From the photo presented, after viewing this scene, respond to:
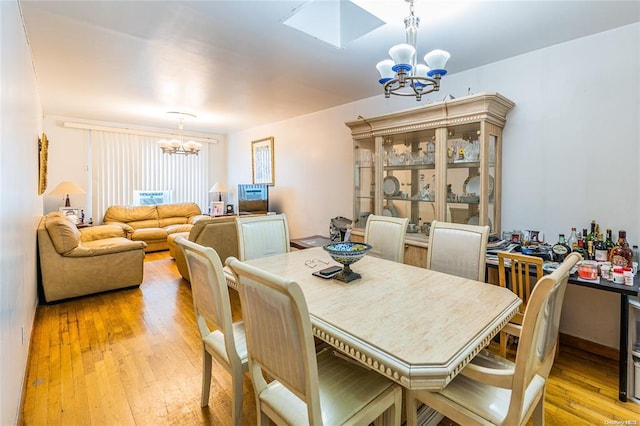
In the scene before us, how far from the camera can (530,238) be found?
2.59m

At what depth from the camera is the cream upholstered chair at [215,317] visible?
144 centimetres

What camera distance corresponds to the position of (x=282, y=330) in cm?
102

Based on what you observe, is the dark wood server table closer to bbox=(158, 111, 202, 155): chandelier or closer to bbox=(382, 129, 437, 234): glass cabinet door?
bbox=(382, 129, 437, 234): glass cabinet door

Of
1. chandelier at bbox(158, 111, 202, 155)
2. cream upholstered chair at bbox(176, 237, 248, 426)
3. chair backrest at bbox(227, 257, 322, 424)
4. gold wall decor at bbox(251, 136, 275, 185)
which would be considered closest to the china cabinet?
cream upholstered chair at bbox(176, 237, 248, 426)

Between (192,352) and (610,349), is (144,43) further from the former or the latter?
(610,349)

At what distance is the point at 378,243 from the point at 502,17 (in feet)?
5.94

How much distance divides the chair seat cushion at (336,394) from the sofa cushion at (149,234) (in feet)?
17.0

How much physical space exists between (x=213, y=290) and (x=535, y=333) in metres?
1.33

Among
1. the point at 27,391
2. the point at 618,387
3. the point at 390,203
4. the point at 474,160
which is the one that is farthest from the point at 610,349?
the point at 27,391

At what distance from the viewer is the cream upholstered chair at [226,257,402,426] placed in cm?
97

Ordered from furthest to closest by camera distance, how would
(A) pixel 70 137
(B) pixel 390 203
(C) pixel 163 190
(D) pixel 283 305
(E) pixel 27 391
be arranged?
(C) pixel 163 190
(A) pixel 70 137
(B) pixel 390 203
(E) pixel 27 391
(D) pixel 283 305

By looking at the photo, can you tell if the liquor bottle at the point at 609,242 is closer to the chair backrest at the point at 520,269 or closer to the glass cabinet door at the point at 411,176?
the chair backrest at the point at 520,269

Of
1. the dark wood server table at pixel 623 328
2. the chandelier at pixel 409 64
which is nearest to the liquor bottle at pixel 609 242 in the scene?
the dark wood server table at pixel 623 328

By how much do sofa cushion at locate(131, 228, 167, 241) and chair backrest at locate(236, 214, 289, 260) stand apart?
3.91m
